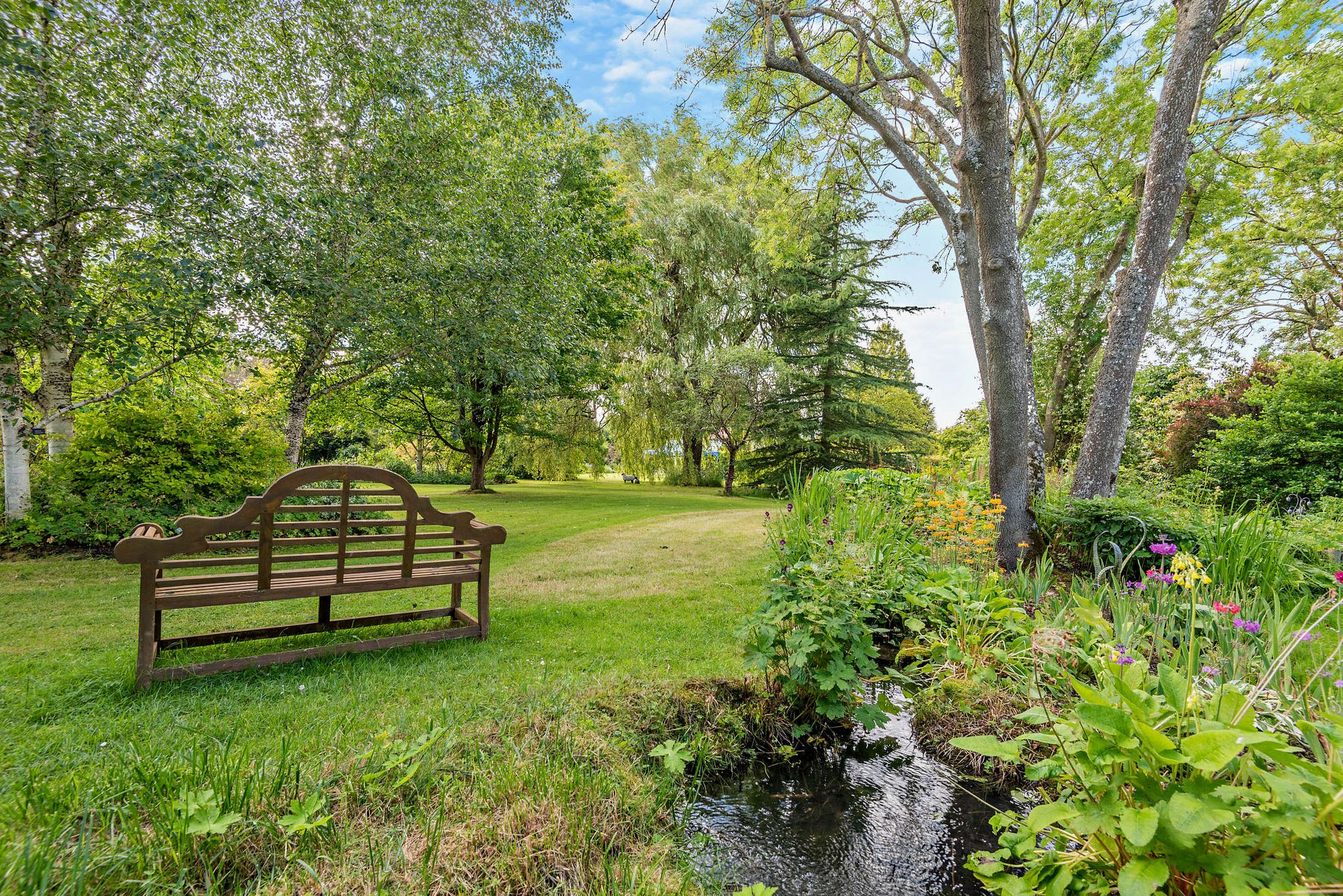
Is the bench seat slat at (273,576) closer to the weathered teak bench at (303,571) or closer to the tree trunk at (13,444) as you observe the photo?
the weathered teak bench at (303,571)

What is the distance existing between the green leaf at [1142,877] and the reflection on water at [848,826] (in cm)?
80

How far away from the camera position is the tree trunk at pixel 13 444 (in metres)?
5.39

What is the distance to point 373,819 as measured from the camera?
1729 millimetres

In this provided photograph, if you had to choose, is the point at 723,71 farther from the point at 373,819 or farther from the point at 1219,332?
the point at 1219,332

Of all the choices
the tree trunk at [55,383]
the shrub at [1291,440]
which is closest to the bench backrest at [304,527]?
the tree trunk at [55,383]

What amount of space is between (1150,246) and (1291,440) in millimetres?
8056

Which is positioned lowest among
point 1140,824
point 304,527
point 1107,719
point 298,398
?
point 1140,824

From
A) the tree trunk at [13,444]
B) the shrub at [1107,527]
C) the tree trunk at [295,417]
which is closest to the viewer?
the shrub at [1107,527]

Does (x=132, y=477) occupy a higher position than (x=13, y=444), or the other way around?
(x=13, y=444)

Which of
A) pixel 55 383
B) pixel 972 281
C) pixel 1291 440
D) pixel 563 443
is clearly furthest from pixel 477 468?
pixel 1291 440

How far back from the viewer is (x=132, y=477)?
21.2 ft

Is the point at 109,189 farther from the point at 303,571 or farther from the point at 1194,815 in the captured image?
the point at 1194,815

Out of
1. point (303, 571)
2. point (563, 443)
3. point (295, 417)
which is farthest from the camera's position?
point (563, 443)

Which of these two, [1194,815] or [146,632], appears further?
[146,632]
